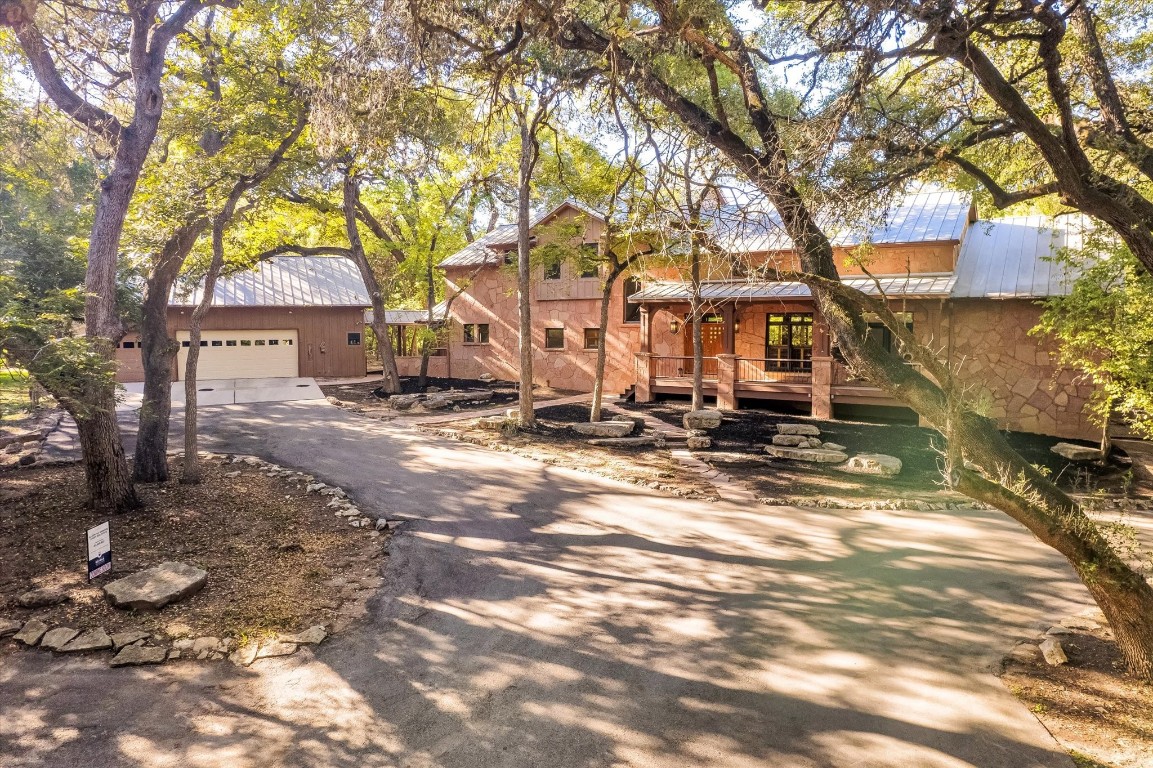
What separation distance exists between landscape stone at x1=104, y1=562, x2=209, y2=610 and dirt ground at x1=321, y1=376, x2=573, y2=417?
11.7 meters

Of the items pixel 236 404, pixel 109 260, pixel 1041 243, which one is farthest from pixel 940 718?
pixel 236 404

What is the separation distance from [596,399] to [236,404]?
11865 mm

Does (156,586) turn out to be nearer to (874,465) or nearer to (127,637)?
(127,637)

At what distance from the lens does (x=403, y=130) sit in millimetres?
7668

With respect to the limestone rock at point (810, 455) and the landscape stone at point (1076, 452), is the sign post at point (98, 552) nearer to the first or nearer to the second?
the limestone rock at point (810, 455)

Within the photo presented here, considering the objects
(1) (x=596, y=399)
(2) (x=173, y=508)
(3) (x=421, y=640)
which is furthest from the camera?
(1) (x=596, y=399)

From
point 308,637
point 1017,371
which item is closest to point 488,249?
point 1017,371

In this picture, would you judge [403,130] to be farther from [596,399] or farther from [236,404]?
[236,404]

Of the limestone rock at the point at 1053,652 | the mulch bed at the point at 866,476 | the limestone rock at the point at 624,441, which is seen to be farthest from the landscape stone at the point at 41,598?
the limestone rock at the point at 624,441

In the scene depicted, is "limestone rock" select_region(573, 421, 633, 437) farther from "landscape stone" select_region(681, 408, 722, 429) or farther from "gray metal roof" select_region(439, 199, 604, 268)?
"gray metal roof" select_region(439, 199, 604, 268)

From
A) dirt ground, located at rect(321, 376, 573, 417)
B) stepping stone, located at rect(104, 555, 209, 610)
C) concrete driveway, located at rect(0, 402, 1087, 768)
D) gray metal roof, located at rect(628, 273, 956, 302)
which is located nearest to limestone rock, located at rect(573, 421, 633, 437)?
gray metal roof, located at rect(628, 273, 956, 302)

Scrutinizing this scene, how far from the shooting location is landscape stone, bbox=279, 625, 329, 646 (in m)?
5.52

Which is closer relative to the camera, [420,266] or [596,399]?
[596,399]

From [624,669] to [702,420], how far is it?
11048mm
